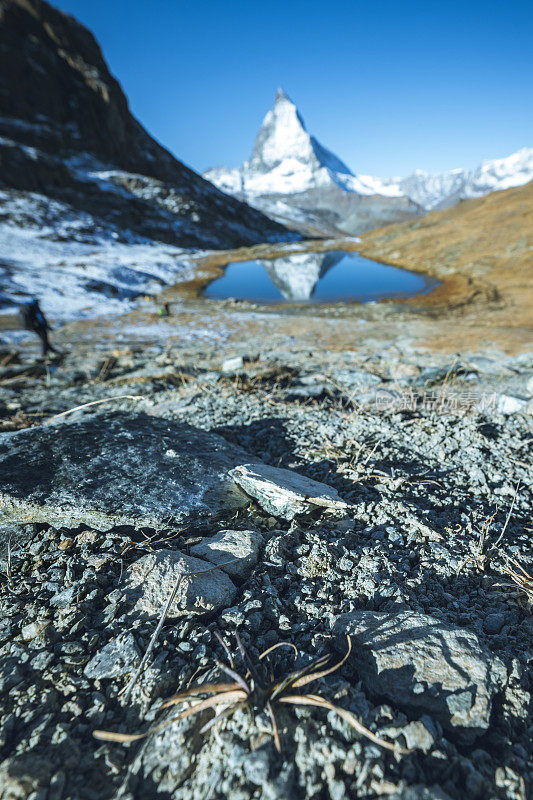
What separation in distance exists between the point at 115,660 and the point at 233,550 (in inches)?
→ 28.0

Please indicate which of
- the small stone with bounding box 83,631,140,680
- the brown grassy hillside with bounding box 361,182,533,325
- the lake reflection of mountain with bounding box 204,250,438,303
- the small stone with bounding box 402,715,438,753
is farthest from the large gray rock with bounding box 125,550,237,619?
the lake reflection of mountain with bounding box 204,250,438,303

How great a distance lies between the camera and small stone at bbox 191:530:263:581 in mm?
1828

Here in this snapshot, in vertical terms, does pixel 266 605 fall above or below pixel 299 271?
below

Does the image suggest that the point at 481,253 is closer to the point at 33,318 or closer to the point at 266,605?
the point at 33,318

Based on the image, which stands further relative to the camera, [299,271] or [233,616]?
[299,271]

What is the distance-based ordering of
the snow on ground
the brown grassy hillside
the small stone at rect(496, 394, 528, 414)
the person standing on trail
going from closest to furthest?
1. the small stone at rect(496, 394, 528, 414)
2. the person standing on trail
3. the brown grassy hillside
4. the snow on ground

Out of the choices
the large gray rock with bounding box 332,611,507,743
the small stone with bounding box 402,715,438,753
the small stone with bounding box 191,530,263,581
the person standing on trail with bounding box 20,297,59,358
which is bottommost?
the person standing on trail with bounding box 20,297,59,358

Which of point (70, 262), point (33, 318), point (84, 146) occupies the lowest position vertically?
point (33, 318)

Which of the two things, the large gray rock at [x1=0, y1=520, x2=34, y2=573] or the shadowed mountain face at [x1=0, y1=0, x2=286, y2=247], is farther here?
the shadowed mountain face at [x1=0, y1=0, x2=286, y2=247]

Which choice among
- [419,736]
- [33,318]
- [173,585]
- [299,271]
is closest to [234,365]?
[173,585]

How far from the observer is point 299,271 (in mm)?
30672

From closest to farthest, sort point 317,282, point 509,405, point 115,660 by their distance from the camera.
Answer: point 115,660 < point 509,405 < point 317,282

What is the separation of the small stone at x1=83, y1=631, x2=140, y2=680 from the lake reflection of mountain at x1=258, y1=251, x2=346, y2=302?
1962cm

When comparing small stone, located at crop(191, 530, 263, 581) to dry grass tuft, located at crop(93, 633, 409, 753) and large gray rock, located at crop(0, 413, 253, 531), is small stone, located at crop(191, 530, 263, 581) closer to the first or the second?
large gray rock, located at crop(0, 413, 253, 531)
